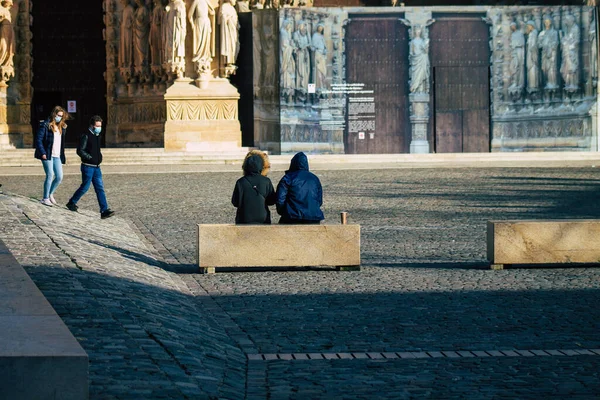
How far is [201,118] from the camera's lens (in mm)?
36719

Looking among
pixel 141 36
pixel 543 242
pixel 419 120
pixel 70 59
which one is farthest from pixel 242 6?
pixel 543 242

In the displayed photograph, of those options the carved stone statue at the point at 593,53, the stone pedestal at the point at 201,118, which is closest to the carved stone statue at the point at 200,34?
the stone pedestal at the point at 201,118

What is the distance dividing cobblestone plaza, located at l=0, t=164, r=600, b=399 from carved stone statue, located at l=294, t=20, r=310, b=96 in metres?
18.1

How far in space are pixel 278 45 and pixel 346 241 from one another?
24.6 metres

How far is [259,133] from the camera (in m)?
37.4

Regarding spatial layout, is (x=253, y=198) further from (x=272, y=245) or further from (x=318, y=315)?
(x=318, y=315)

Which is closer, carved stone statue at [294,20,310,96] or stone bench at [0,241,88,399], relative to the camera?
stone bench at [0,241,88,399]

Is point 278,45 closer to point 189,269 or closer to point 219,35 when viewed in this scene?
point 219,35

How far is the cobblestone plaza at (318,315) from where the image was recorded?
284 inches

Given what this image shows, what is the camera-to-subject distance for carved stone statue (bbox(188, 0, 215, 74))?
121 ft

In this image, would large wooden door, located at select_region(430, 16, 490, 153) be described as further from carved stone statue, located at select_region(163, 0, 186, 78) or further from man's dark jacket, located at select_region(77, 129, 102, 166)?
man's dark jacket, located at select_region(77, 129, 102, 166)

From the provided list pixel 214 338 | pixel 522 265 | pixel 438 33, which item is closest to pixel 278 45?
pixel 438 33

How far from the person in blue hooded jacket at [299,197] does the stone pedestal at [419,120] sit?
78.7 ft

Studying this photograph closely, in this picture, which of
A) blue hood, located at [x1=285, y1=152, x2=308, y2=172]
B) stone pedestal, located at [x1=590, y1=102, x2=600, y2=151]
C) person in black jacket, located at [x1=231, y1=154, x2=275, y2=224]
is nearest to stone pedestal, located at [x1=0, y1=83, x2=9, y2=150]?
stone pedestal, located at [x1=590, y1=102, x2=600, y2=151]
